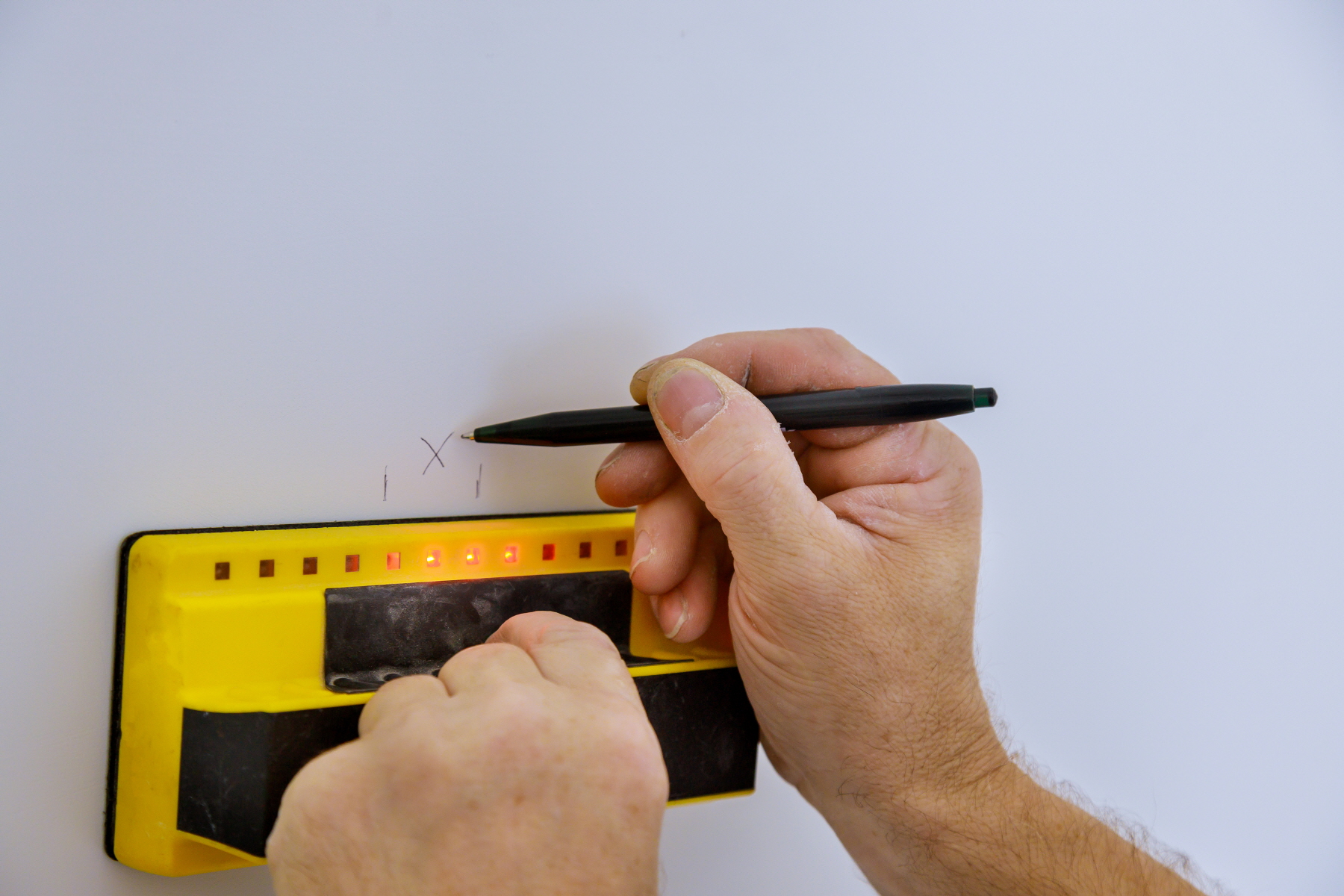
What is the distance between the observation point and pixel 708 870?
0.51 m

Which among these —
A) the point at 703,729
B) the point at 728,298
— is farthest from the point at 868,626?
the point at 728,298

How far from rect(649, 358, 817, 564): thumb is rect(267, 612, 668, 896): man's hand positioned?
0.41 ft

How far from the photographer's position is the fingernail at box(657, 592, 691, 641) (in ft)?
1.50

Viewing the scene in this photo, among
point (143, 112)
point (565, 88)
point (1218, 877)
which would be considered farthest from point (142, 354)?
point (1218, 877)

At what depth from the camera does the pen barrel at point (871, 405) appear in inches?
16.4

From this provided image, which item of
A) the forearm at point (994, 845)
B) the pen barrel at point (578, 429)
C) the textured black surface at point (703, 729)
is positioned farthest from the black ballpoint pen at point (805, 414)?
the forearm at point (994, 845)

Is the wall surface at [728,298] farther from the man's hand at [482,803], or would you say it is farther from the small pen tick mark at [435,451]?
the man's hand at [482,803]

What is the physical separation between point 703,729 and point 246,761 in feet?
0.71

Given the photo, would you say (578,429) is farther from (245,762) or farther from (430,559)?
(245,762)

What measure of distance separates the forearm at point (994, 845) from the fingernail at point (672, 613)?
0.15 meters

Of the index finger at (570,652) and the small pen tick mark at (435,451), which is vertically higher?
the small pen tick mark at (435,451)

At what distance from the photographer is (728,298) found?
48 centimetres

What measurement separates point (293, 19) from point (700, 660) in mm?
380

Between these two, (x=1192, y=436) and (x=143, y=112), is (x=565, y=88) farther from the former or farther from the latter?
(x=1192, y=436)
